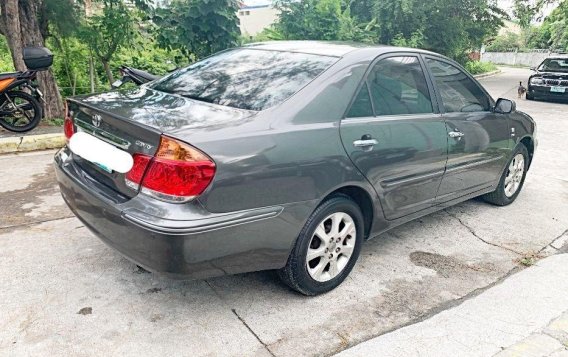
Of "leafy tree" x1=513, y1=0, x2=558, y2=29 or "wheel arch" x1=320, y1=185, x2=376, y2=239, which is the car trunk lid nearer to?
"wheel arch" x1=320, y1=185, x2=376, y2=239

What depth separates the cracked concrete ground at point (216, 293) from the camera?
95.1 inches

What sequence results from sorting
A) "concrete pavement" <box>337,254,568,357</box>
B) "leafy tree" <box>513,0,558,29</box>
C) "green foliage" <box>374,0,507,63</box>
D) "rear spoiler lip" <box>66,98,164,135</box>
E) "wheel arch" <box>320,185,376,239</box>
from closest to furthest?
1. "rear spoiler lip" <box>66,98,164,135</box>
2. "concrete pavement" <box>337,254,568,357</box>
3. "wheel arch" <box>320,185,376,239</box>
4. "green foliage" <box>374,0,507,63</box>
5. "leafy tree" <box>513,0,558,29</box>

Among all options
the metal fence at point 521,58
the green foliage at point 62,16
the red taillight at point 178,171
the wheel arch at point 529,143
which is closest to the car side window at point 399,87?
the red taillight at point 178,171

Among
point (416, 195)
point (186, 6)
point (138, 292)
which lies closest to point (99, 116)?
point (138, 292)

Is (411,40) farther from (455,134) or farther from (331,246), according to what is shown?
(331,246)

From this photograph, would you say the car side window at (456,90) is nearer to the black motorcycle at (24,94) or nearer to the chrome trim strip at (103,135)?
the chrome trim strip at (103,135)

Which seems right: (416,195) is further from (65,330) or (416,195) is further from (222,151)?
(65,330)

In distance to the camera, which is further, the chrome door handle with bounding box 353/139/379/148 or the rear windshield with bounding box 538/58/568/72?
the rear windshield with bounding box 538/58/568/72

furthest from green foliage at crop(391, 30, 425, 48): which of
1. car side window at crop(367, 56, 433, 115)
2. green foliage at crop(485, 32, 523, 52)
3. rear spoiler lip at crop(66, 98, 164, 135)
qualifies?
green foliage at crop(485, 32, 523, 52)

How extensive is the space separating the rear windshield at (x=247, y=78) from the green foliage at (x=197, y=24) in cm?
397

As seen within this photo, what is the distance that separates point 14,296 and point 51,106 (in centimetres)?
465

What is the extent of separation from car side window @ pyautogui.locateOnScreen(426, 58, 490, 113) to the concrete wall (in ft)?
131

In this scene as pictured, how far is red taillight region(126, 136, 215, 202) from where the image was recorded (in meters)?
2.23

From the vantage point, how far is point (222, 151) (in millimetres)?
2283
